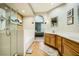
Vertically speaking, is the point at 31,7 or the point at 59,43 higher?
the point at 31,7

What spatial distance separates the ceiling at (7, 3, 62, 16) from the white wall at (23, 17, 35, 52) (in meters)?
0.12

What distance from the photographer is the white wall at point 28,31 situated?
6.74 ft

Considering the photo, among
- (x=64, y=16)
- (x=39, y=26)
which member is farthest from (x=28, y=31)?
(x=64, y=16)

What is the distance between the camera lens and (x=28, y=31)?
6.79ft

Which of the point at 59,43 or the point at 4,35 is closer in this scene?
the point at 4,35

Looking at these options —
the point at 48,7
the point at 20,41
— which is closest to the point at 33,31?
the point at 20,41

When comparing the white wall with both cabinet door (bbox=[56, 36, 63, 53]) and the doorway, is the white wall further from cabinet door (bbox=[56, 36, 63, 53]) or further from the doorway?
cabinet door (bbox=[56, 36, 63, 53])

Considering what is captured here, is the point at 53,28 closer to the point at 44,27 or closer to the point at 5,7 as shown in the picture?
the point at 44,27

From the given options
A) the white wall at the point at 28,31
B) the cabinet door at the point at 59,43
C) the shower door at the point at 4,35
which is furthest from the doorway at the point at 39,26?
the cabinet door at the point at 59,43

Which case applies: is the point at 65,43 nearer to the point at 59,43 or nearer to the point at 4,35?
the point at 59,43

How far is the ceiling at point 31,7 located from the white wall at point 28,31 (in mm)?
116

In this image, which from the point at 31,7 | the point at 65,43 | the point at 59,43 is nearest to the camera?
the point at 31,7

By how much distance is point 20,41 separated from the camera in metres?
2.14

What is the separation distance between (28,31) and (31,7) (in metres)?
0.46
